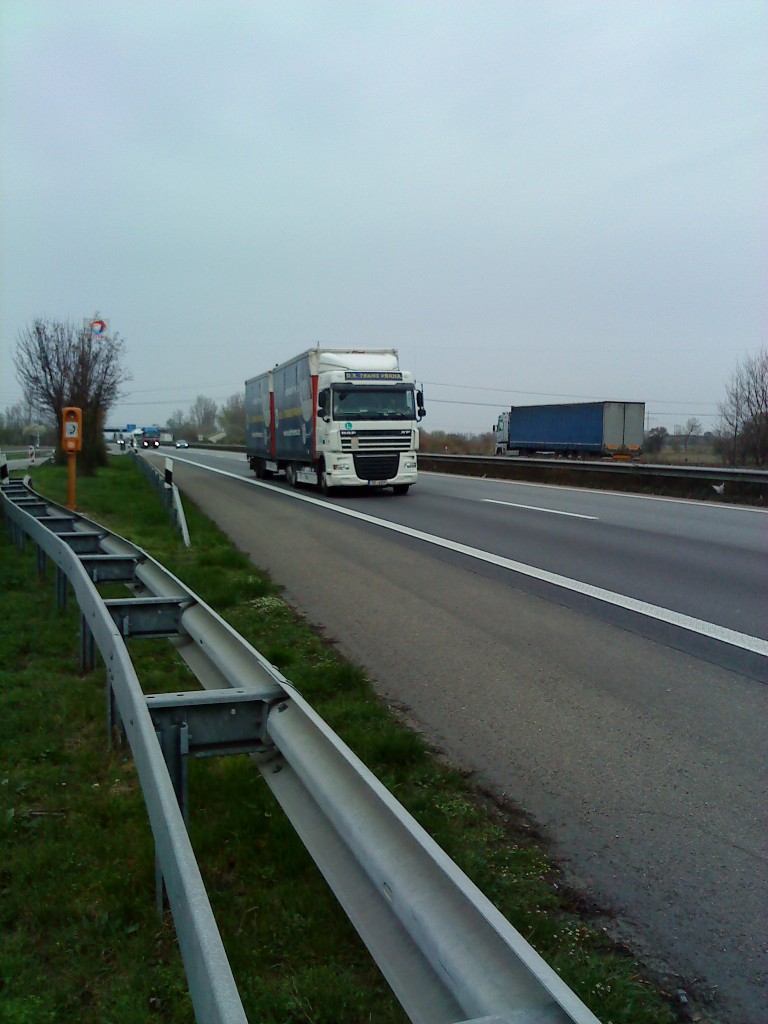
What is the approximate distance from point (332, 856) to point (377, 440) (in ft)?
69.1

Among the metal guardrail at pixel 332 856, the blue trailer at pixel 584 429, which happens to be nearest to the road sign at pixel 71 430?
the metal guardrail at pixel 332 856

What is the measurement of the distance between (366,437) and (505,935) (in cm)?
2166

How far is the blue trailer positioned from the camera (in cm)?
5131

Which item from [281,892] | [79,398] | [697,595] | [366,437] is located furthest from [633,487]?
[281,892]

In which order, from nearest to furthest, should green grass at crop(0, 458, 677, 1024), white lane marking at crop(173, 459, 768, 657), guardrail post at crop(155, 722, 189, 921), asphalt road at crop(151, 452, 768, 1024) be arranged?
1. green grass at crop(0, 458, 677, 1024)
2. guardrail post at crop(155, 722, 189, 921)
3. asphalt road at crop(151, 452, 768, 1024)
4. white lane marking at crop(173, 459, 768, 657)

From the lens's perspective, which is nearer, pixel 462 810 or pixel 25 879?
pixel 25 879

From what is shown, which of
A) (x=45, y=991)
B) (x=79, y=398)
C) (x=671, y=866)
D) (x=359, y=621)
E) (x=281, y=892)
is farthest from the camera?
(x=79, y=398)

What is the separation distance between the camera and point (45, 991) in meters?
3.04

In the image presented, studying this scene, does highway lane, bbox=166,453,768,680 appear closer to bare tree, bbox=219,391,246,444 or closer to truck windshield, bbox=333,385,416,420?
truck windshield, bbox=333,385,416,420

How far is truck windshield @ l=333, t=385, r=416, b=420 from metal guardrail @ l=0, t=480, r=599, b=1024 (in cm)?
1904

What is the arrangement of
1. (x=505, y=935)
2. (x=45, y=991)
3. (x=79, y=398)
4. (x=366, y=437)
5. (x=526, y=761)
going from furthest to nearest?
1. (x=79, y=398)
2. (x=366, y=437)
3. (x=526, y=761)
4. (x=45, y=991)
5. (x=505, y=935)

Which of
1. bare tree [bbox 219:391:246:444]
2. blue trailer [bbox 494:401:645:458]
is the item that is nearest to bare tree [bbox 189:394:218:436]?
bare tree [bbox 219:391:246:444]

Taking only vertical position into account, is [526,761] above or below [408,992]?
below

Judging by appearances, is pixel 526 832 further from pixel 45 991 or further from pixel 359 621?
pixel 359 621
